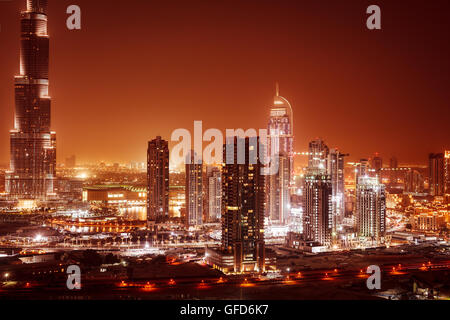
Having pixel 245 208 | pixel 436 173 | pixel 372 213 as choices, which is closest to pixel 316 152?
pixel 372 213

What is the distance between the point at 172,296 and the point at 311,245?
7080 mm

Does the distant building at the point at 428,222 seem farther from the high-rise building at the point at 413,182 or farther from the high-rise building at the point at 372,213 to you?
the high-rise building at the point at 413,182

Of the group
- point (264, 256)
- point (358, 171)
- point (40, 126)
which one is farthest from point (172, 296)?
point (40, 126)

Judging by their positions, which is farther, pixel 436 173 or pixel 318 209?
pixel 436 173

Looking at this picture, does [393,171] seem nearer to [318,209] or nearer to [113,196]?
[113,196]

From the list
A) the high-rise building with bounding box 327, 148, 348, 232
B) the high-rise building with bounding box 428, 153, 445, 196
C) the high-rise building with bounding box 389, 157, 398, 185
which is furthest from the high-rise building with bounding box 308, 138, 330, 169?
the high-rise building with bounding box 389, 157, 398, 185

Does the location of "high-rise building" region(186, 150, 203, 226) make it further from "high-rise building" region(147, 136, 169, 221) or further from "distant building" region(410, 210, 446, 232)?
"distant building" region(410, 210, 446, 232)

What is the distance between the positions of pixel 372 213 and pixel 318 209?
2.31m

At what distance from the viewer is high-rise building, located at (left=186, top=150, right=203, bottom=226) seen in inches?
842

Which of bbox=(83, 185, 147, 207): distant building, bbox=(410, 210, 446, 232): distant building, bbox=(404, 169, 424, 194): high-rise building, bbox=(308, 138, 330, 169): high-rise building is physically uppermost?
bbox=(308, 138, 330, 169): high-rise building

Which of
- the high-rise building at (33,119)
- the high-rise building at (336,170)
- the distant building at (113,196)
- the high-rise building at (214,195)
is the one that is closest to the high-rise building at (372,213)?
the high-rise building at (336,170)

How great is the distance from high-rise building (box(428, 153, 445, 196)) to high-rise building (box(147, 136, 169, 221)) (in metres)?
15.3

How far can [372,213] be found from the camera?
61.6 ft
